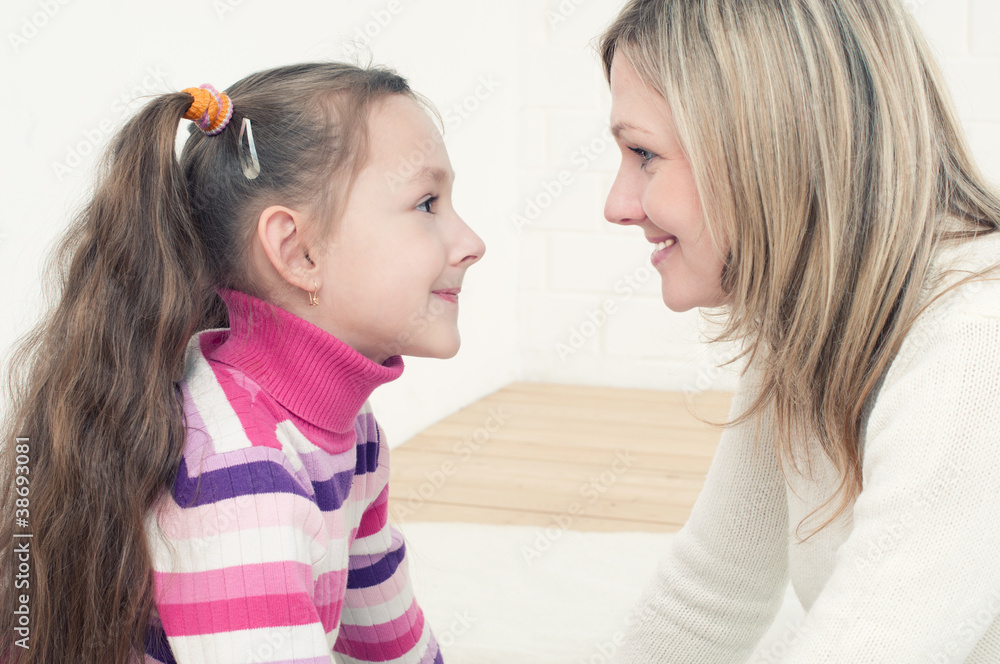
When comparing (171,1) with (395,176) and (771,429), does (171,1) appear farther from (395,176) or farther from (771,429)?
(771,429)

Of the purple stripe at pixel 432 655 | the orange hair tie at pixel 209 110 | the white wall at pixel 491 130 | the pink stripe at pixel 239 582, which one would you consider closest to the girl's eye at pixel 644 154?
the orange hair tie at pixel 209 110

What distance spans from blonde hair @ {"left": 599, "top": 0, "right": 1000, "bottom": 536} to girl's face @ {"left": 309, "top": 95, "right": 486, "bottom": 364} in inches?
9.9

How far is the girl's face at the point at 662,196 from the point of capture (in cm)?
88

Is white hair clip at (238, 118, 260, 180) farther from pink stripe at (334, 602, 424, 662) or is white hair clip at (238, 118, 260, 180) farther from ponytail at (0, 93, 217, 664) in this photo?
pink stripe at (334, 602, 424, 662)

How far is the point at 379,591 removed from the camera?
104 cm

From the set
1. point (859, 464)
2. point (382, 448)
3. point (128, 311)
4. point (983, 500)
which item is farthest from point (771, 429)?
point (128, 311)

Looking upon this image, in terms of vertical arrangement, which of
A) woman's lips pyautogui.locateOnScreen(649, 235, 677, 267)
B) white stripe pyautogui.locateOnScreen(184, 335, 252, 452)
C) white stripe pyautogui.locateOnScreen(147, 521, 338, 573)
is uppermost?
woman's lips pyautogui.locateOnScreen(649, 235, 677, 267)

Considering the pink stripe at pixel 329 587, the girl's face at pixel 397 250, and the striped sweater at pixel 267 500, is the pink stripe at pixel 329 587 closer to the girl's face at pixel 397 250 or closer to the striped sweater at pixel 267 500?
the striped sweater at pixel 267 500

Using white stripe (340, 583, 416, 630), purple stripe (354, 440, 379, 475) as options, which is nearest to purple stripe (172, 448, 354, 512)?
purple stripe (354, 440, 379, 475)

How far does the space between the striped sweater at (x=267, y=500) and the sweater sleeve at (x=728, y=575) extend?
1.00ft

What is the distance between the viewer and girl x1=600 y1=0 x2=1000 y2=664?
68 centimetres

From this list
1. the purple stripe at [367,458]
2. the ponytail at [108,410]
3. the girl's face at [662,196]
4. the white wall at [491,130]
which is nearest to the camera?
the ponytail at [108,410]

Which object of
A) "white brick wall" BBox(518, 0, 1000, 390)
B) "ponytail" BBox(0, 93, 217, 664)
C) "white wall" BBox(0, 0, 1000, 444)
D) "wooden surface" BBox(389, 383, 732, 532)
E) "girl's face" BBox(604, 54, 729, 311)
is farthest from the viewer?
"white brick wall" BBox(518, 0, 1000, 390)

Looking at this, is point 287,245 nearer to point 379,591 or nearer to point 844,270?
point 379,591
